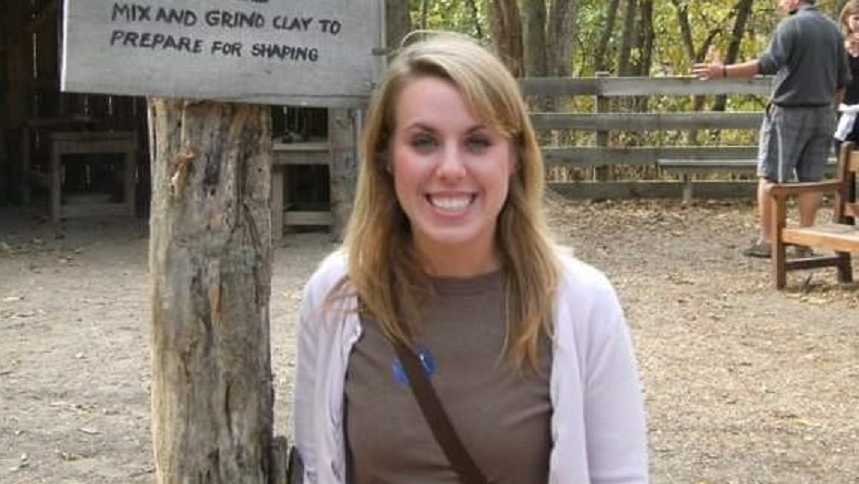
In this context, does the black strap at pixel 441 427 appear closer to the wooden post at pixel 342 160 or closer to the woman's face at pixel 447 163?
the woman's face at pixel 447 163

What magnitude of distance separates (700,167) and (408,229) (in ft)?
33.8

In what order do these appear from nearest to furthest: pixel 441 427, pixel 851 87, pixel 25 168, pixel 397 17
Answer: pixel 441 427 < pixel 851 87 < pixel 397 17 < pixel 25 168

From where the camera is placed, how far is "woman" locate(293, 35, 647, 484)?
2.07 m

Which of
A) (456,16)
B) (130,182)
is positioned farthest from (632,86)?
(456,16)

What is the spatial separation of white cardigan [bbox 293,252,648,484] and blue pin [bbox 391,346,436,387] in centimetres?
9

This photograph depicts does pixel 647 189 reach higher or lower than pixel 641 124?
lower

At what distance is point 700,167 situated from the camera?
1220cm

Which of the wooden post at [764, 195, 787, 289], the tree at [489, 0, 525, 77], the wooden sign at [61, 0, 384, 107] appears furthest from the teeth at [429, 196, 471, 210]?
the tree at [489, 0, 525, 77]

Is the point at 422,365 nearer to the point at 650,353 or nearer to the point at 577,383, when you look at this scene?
the point at 577,383

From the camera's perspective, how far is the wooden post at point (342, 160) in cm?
984

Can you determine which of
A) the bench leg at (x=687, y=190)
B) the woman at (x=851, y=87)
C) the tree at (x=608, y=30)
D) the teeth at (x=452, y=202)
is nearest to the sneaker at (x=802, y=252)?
the woman at (x=851, y=87)

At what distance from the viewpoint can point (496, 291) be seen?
215cm

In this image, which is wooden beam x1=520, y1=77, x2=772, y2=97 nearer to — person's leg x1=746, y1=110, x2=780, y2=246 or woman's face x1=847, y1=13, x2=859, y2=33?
woman's face x1=847, y1=13, x2=859, y2=33

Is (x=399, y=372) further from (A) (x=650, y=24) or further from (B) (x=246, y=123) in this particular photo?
(A) (x=650, y=24)
